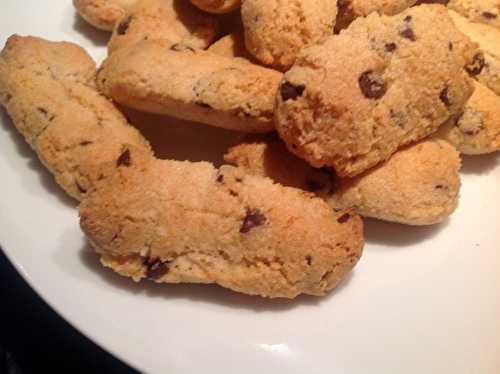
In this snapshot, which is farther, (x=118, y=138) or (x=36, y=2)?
(x=36, y=2)

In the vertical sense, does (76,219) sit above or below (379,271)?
above

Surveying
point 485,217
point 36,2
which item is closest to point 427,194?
point 485,217

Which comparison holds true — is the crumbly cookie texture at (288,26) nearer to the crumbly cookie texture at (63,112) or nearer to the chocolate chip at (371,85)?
the chocolate chip at (371,85)

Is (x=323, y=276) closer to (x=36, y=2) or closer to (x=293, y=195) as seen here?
(x=293, y=195)

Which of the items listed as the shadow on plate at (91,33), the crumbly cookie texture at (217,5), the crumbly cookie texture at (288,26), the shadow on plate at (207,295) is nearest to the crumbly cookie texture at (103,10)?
the shadow on plate at (91,33)

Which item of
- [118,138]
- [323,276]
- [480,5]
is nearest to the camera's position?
[323,276]

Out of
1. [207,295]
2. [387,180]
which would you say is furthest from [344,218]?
[207,295]

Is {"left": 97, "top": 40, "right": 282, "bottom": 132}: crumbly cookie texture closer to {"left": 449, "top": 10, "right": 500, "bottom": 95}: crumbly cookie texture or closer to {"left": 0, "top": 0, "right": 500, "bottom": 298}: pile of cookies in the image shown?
{"left": 0, "top": 0, "right": 500, "bottom": 298}: pile of cookies
